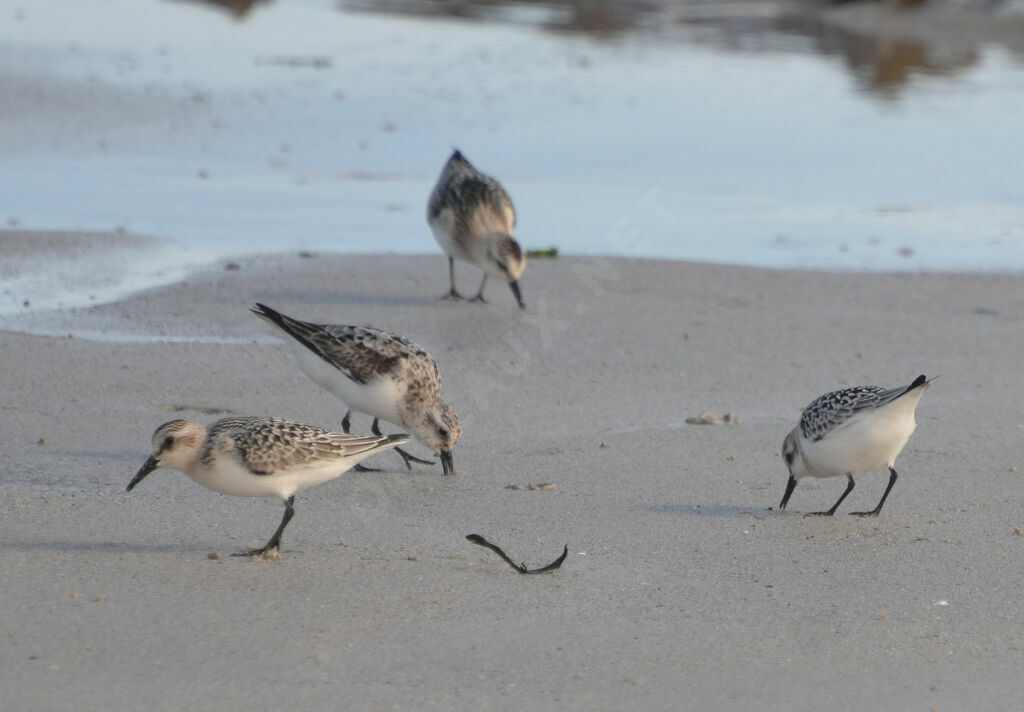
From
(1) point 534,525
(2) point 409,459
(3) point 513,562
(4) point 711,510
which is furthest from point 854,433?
(2) point 409,459

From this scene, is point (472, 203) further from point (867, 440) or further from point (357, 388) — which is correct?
point (867, 440)

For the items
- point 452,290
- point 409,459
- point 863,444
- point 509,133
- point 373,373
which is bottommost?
point 509,133

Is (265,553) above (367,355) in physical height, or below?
below

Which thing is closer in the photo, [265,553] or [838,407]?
[265,553]

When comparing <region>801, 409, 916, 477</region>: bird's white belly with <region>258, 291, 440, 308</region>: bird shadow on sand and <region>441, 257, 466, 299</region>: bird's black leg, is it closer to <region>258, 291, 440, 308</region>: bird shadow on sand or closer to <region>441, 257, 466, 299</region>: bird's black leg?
<region>258, 291, 440, 308</region>: bird shadow on sand

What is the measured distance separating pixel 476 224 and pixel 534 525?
170 inches

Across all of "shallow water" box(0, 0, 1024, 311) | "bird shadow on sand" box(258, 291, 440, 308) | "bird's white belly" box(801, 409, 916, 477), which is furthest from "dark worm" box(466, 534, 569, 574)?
"shallow water" box(0, 0, 1024, 311)

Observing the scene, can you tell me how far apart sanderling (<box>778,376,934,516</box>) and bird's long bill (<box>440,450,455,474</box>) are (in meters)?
1.45

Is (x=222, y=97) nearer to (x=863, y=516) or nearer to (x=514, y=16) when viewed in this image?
(x=514, y=16)

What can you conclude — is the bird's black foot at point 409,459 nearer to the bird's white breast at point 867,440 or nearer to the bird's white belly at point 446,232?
the bird's white breast at point 867,440

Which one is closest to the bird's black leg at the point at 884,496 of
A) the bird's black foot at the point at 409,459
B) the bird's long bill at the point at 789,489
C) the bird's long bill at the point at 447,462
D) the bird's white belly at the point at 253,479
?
the bird's long bill at the point at 789,489

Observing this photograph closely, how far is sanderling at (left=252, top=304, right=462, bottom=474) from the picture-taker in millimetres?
6871

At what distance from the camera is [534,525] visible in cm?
599

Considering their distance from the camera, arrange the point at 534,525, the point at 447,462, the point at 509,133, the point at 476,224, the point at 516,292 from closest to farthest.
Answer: the point at 534,525 → the point at 447,462 → the point at 516,292 → the point at 476,224 → the point at 509,133
